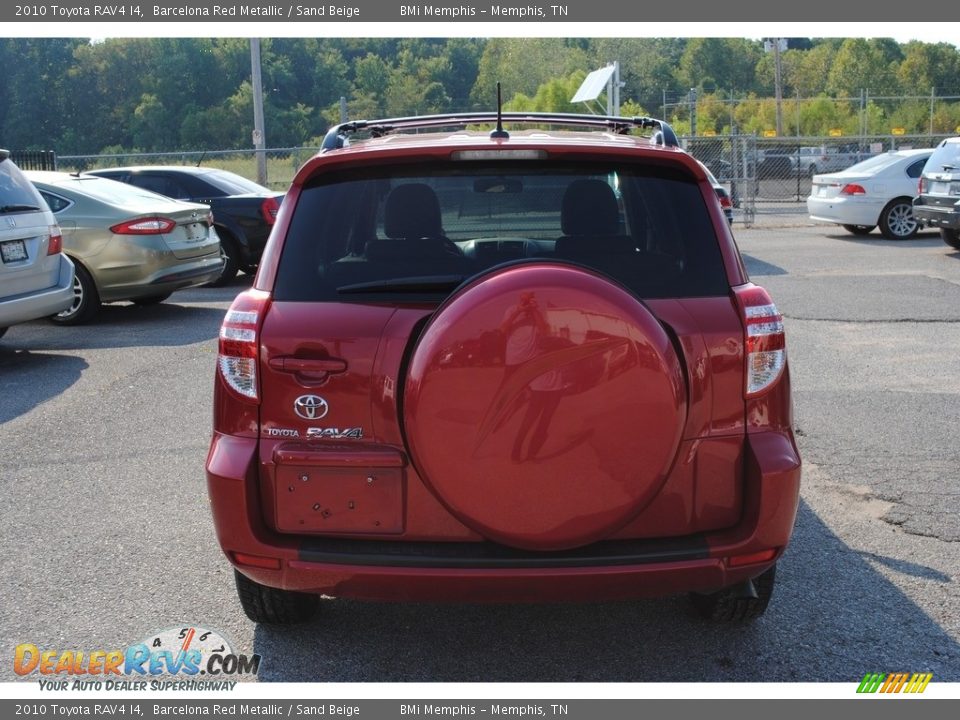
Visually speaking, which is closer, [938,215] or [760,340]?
[760,340]

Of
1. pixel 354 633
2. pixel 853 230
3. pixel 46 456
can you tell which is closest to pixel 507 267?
pixel 354 633

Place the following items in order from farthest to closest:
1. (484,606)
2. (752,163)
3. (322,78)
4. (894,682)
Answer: (322,78), (752,163), (484,606), (894,682)

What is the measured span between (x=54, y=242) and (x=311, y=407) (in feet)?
23.4

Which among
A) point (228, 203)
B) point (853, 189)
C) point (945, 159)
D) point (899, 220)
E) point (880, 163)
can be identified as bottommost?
point (899, 220)

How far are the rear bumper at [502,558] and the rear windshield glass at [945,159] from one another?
14323 millimetres

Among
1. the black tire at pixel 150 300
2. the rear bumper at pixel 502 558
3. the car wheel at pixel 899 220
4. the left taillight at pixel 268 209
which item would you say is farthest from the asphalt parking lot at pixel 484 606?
the car wheel at pixel 899 220

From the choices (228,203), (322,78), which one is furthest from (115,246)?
(322,78)

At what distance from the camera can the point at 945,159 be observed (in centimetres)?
1636

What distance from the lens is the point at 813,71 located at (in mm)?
81562

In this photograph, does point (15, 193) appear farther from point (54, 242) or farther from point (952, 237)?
point (952, 237)

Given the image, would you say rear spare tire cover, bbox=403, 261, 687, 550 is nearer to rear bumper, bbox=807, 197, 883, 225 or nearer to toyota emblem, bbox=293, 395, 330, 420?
toyota emblem, bbox=293, 395, 330, 420

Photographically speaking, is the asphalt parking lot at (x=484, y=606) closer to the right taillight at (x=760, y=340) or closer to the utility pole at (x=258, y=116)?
the right taillight at (x=760, y=340)

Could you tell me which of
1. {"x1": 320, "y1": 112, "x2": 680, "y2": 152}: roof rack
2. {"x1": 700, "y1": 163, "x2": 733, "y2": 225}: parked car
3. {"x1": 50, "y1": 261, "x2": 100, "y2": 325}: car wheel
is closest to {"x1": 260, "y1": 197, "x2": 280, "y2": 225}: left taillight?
{"x1": 50, "y1": 261, "x2": 100, "y2": 325}: car wheel
